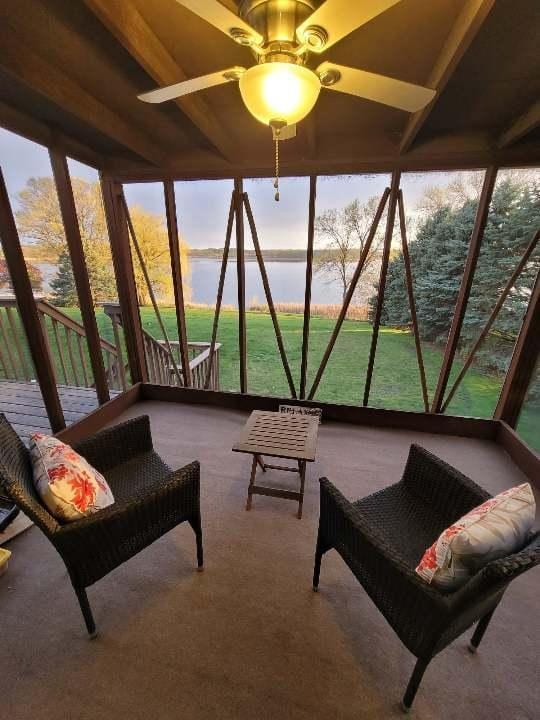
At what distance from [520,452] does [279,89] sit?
3.19 meters

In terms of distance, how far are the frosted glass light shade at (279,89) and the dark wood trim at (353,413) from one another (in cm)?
264

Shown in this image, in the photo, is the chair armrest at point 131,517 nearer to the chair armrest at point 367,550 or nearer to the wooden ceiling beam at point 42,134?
the chair armrest at point 367,550

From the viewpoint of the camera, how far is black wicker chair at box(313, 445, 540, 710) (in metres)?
0.98

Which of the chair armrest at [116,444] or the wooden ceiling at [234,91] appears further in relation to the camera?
the chair armrest at [116,444]

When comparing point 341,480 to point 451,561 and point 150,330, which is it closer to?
point 451,561

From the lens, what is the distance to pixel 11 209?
2088 millimetres

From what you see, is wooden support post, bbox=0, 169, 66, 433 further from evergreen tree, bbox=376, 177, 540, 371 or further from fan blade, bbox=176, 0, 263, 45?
evergreen tree, bbox=376, 177, 540, 371

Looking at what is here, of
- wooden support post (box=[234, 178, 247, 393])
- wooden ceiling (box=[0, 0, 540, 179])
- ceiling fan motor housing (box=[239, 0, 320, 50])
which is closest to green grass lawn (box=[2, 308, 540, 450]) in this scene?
wooden support post (box=[234, 178, 247, 393])

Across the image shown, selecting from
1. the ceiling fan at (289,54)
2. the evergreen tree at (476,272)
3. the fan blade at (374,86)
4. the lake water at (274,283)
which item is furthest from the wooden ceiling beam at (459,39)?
the lake water at (274,283)

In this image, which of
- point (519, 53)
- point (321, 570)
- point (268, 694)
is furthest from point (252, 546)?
point (519, 53)

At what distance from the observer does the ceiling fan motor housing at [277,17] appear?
1.07 meters

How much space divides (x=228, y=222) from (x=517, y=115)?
2.34 metres

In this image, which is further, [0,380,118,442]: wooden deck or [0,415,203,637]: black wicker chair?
[0,380,118,442]: wooden deck

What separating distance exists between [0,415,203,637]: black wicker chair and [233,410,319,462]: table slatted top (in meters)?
0.56
